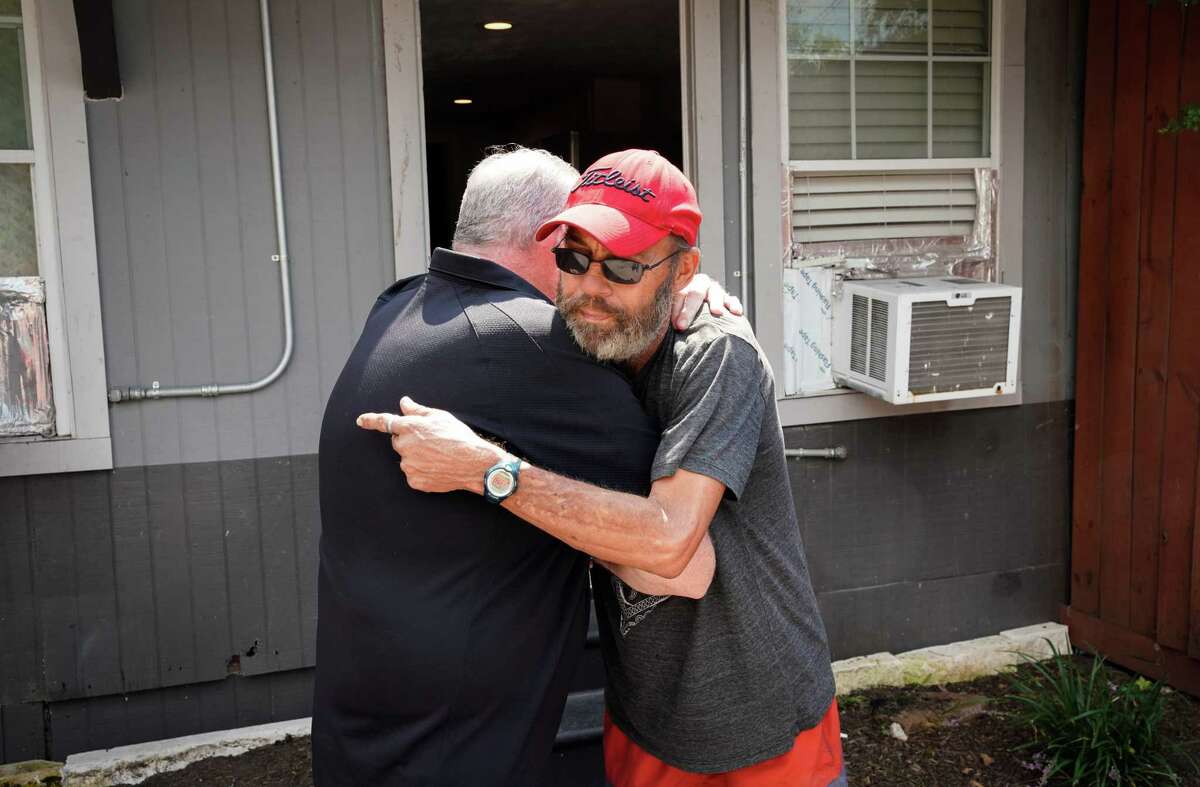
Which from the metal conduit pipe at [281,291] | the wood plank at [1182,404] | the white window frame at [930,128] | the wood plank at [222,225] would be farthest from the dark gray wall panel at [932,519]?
the wood plank at [222,225]

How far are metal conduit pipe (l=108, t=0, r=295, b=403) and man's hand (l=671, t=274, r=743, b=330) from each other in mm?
2009

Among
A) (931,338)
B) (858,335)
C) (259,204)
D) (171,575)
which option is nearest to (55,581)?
(171,575)

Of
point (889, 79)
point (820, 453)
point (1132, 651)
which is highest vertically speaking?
point (889, 79)

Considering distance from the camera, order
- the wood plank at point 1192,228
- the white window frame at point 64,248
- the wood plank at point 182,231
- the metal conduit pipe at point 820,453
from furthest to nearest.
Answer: the metal conduit pipe at point 820,453
the wood plank at point 1192,228
the wood plank at point 182,231
the white window frame at point 64,248

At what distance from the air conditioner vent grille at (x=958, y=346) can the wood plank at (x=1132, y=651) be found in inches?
48.7

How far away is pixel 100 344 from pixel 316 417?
0.73 metres

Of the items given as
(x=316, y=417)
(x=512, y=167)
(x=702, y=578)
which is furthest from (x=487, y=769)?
(x=316, y=417)

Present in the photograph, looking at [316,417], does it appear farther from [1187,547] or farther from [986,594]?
[1187,547]

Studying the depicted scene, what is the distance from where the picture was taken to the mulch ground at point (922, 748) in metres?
3.51

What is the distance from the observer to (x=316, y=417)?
3.66 metres

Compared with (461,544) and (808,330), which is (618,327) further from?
(808,330)

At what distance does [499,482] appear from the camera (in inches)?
62.2

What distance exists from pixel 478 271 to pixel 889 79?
Answer: 301 centimetres

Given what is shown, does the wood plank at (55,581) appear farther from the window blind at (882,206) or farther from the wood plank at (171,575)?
the window blind at (882,206)
